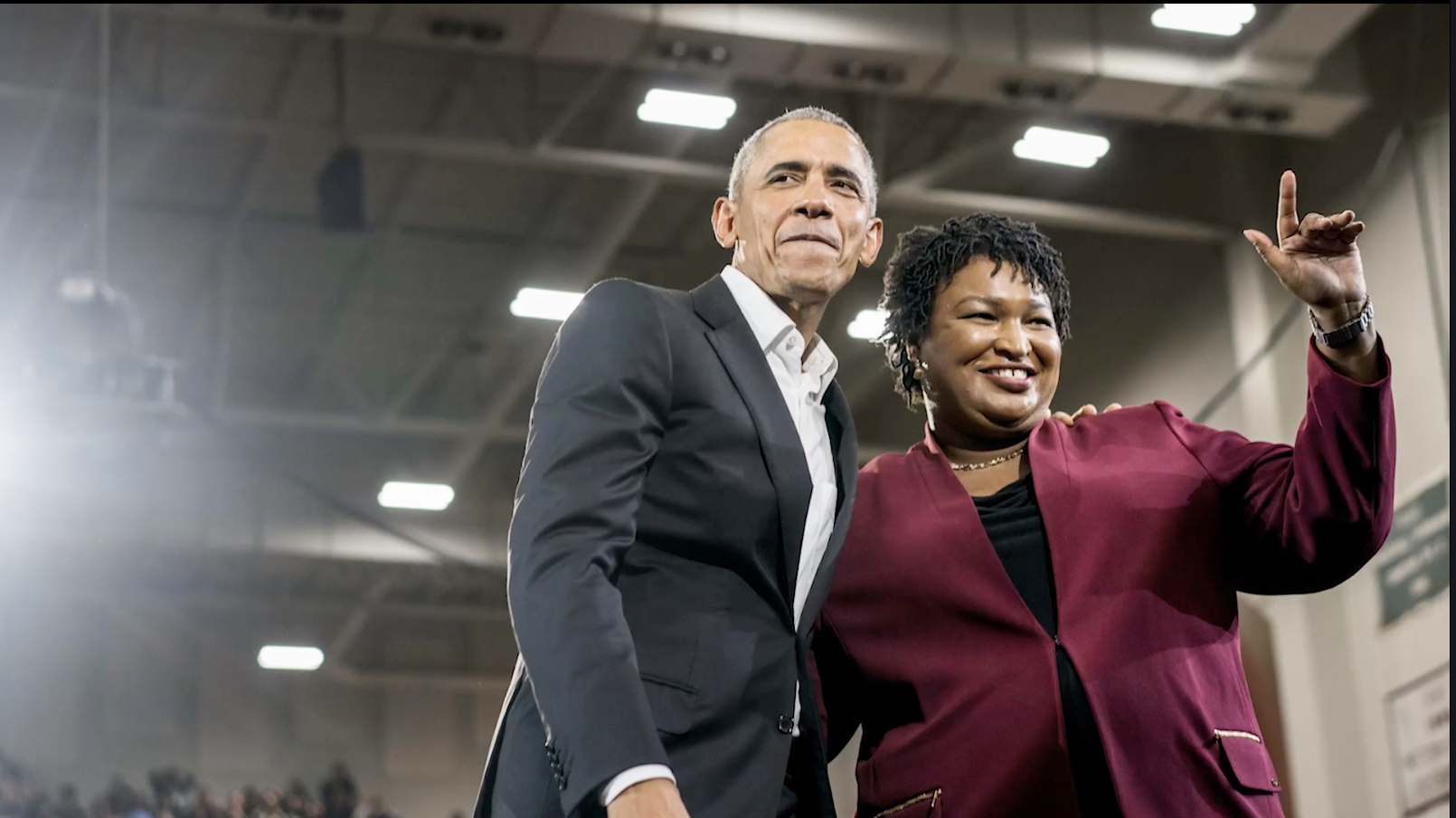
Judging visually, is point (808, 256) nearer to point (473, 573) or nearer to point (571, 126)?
point (571, 126)

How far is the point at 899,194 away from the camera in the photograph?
31.5ft

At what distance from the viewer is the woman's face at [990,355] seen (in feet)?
7.92

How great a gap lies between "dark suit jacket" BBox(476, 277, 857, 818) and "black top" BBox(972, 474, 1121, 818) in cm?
35

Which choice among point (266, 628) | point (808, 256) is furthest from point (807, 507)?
point (266, 628)

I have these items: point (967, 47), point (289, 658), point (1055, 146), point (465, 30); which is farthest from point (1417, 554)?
point (289, 658)

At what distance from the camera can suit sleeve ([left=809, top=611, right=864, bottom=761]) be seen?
2285 millimetres

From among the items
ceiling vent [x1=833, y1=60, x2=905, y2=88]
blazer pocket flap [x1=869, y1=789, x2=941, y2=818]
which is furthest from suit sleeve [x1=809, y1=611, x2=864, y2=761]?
ceiling vent [x1=833, y1=60, x2=905, y2=88]

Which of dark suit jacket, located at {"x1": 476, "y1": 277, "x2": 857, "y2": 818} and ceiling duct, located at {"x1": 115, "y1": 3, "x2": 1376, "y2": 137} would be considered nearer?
dark suit jacket, located at {"x1": 476, "y1": 277, "x2": 857, "y2": 818}

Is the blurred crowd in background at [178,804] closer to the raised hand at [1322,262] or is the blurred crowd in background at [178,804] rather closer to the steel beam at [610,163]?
the steel beam at [610,163]

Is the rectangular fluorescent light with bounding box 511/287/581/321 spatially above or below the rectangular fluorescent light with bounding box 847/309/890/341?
above

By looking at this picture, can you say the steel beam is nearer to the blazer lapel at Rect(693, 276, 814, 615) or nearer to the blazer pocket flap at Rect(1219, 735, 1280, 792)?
the blazer lapel at Rect(693, 276, 814, 615)

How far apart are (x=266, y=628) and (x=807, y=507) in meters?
13.9

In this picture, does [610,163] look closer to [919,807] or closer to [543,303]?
[543,303]

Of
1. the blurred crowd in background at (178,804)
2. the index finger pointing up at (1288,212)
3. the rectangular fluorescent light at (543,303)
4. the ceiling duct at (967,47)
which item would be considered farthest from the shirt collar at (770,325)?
the rectangular fluorescent light at (543,303)
